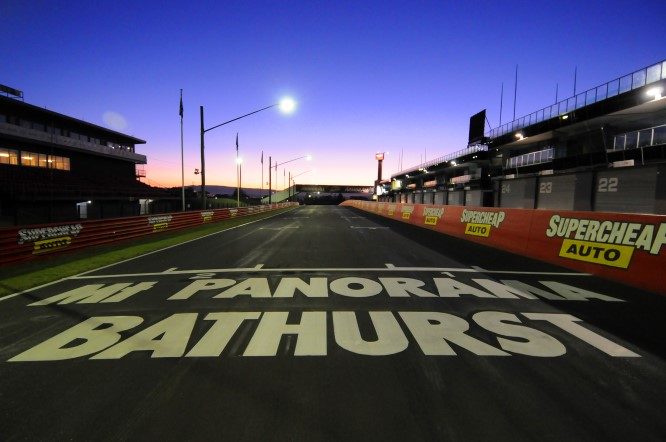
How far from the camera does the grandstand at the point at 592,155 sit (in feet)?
70.4

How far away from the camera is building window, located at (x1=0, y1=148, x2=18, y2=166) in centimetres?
3412

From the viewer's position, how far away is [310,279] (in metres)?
7.47

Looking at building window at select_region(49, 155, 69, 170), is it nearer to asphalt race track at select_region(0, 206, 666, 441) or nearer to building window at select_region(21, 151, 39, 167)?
building window at select_region(21, 151, 39, 167)

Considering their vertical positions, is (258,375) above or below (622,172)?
below

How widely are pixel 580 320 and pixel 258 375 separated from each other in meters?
4.42

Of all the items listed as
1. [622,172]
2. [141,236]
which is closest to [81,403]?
[141,236]

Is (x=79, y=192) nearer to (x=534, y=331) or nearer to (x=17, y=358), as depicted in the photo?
(x=17, y=358)

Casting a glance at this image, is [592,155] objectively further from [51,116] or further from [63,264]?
[51,116]

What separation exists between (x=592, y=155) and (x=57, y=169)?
52.8m

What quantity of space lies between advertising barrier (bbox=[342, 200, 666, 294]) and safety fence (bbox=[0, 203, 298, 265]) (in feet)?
44.7

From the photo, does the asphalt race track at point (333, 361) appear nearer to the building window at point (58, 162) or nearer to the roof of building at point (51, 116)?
the building window at point (58, 162)

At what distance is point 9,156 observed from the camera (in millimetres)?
35094

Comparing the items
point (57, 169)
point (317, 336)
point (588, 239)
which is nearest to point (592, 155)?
point (588, 239)

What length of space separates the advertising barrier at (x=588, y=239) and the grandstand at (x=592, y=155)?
1333cm
